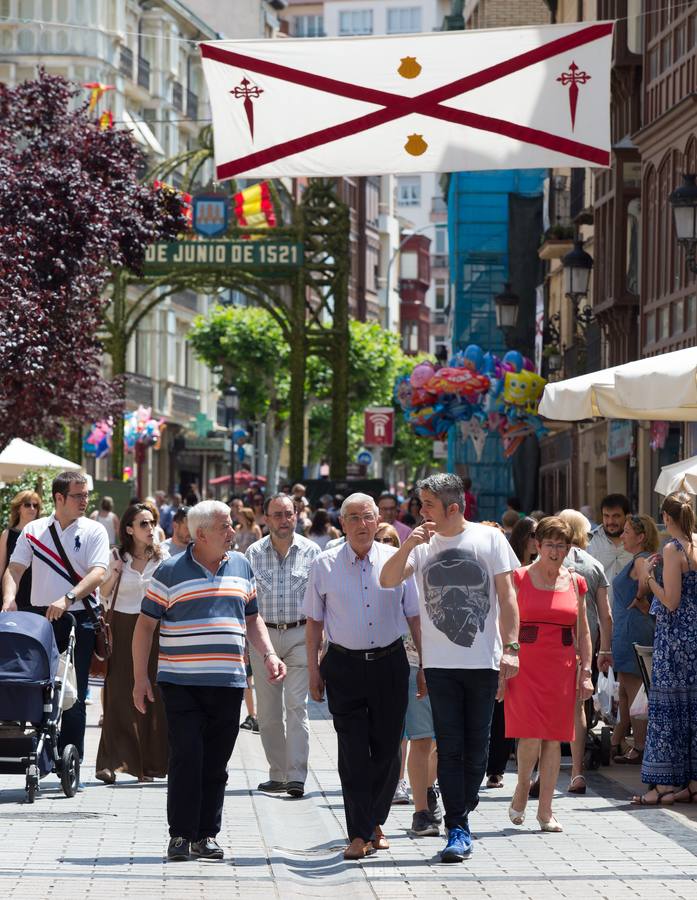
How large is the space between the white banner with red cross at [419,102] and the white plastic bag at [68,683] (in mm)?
3919

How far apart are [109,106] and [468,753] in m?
59.9

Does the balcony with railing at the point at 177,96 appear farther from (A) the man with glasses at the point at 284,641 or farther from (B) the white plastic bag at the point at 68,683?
(B) the white plastic bag at the point at 68,683

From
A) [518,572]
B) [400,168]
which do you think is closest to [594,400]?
[400,168]

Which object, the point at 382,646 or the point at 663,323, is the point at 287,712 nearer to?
the point at 382,646

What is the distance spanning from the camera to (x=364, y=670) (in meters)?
10.6

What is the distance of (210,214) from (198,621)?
25.6m

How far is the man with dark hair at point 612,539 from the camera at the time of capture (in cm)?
1547

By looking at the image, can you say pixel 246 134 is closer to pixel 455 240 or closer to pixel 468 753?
pixel 468 753

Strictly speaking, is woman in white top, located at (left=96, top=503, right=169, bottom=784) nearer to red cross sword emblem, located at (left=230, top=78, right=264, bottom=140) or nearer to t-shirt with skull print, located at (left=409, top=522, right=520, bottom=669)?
red cross sword emblem, located at (left=230, top=78, right=264, bottom=140)

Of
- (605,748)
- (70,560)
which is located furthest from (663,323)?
(70,560)

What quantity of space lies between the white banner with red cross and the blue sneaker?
5.42 m

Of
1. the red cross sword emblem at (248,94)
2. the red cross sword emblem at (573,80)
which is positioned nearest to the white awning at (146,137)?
the red cross sword emblem at (248,94)

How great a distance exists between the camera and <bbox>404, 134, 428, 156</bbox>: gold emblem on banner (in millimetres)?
14391

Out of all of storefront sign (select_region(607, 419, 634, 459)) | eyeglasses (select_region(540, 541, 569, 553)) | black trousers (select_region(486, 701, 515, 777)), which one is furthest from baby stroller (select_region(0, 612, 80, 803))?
storefront sign (select_region(607, 419, 634, 459))
